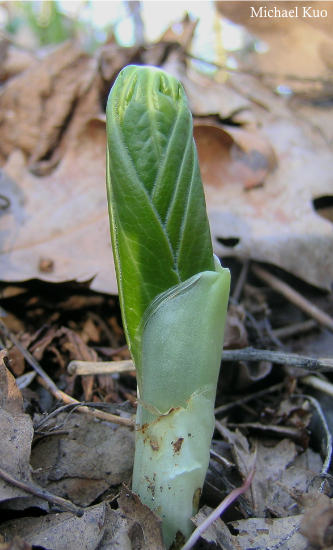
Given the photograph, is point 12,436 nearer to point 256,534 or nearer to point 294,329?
point 256,534

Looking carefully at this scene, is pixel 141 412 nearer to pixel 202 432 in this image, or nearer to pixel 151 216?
pixel 202 432

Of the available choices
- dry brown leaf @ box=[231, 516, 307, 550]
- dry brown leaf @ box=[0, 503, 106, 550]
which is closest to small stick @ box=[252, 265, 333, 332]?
dry brown leaf @ box=[231, 516, 307, 550]

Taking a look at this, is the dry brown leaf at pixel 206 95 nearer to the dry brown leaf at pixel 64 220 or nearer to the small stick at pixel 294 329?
the dry brown leaf at pixel 64 220

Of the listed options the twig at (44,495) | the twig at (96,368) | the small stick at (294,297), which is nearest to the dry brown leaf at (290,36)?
the small stick at (294,297)

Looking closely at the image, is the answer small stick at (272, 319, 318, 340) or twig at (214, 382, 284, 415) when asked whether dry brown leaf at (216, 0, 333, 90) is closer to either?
small stick at (272, 319, 318, 340)

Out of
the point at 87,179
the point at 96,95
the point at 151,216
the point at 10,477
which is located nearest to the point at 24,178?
the point at 87,179

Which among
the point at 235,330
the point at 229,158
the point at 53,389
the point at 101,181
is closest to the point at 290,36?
the point at 229,158

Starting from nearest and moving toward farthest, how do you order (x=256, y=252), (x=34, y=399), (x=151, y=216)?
1. (x=151, y=216)
2. (x=34, y=399)
3. (x=256, y=252)

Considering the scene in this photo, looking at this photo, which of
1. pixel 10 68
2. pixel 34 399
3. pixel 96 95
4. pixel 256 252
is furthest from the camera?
pixel 10 68
